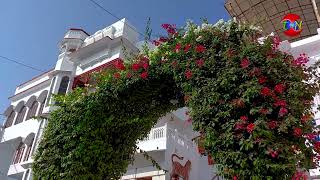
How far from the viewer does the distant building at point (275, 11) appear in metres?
22.5

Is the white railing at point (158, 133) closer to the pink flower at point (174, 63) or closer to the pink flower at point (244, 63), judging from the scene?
the pink flower at point (174, 63)

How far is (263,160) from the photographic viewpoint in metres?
5.10

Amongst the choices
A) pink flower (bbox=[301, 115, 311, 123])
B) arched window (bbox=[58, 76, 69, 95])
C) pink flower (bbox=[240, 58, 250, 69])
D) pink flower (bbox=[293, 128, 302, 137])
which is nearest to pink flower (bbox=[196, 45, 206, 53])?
pink flower (bbox=[240, 58, 250, 69])

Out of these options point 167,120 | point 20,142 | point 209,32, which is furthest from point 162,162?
point 20,142

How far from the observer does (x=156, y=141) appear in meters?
15.6

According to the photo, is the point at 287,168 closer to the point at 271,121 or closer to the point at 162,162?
the point at 271,121

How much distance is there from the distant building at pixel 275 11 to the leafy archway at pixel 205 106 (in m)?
16.5

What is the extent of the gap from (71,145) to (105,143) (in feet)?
2.58

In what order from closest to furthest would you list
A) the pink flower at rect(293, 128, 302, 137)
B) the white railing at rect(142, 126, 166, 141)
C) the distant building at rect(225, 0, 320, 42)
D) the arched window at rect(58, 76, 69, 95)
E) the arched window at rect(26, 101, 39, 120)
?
1. the pink flower at rect(293, 128, 302, 137)
2. the white railing at rect(142, 126, 166, 141)
3. the arched window at rect(58, 76, 69, 95)
4. the distant building at rect(225, 0, 320, 42)
5. the arched window at rect(26, 101, 39, 120)

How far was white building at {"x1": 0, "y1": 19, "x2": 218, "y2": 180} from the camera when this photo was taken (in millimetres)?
15750

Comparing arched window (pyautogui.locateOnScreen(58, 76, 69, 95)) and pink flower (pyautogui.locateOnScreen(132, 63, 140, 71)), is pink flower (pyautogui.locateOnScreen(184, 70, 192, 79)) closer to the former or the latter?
pink flower (pyautogui.locateOnScreen(132, 63, 140, 71))

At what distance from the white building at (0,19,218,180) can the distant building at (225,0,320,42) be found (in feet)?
26.8

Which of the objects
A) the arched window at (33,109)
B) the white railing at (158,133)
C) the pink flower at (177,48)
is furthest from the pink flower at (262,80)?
the arched window at (33,109)

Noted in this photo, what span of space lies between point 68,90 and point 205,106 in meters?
15.8
